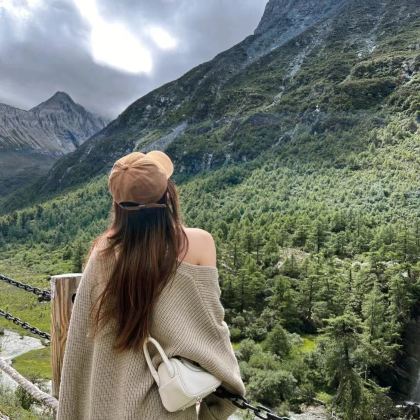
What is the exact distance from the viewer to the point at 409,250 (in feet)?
173

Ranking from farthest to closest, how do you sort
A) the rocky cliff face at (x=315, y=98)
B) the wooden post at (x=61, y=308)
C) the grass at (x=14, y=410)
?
the rocky cliff face at (x=315, y=98)
the grass at (x=14, y=410)
the wooden post at (x=61, y=308)

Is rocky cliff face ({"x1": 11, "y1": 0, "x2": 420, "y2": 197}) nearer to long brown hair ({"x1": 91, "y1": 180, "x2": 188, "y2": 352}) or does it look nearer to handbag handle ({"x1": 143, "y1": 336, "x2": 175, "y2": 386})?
long brown hair ({"x1": 91, "y1": 180, "x2": 188, "y2": 352})

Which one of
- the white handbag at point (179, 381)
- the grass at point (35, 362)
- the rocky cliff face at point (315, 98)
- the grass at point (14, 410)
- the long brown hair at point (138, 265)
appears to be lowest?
the grass at point (35, 362)

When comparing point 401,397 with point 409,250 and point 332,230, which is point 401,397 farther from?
point 332,230

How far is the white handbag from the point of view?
8.09ft

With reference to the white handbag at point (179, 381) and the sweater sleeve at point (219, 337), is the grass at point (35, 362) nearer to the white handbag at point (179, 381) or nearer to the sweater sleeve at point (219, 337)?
the sweater sleeve at point (219, 337)

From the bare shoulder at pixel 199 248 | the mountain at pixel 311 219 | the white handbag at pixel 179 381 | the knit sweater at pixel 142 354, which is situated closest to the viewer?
the white handbag at pixel 179 381

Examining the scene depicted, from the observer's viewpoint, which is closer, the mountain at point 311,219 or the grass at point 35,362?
the grass at point 35,362

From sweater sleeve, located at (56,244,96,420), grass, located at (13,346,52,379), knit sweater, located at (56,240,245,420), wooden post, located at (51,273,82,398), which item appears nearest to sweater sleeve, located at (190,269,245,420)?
knit sweater, located at (56,240,245,420)

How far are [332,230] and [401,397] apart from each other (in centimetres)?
3958

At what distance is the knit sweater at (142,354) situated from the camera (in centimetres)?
259

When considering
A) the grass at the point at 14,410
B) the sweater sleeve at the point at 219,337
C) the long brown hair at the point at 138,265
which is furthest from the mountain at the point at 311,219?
the grass at the point at 14,410

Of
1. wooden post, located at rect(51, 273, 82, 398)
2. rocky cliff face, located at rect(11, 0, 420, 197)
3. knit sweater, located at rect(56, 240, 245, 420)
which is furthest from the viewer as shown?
rocky cliff face, located at rect(11, 0, 420, 197)

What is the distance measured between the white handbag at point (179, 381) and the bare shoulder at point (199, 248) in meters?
0.53
